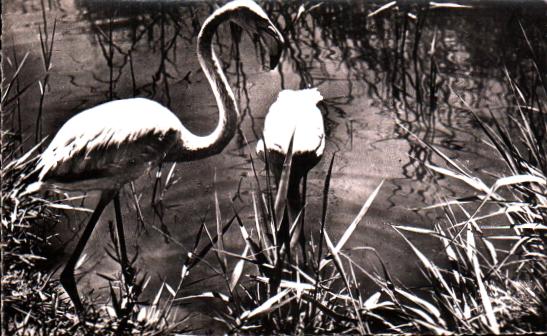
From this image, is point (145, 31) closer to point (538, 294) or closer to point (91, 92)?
point (91, 92)

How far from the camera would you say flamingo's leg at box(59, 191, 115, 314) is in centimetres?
179

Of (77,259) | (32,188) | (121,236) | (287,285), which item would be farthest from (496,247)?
(32,188)

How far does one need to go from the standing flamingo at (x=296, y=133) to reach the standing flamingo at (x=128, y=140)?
0.09 metres

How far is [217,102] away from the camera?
1.85 m

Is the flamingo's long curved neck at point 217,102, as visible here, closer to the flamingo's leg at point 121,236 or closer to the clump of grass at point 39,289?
the flamingo's leg at point 121,236

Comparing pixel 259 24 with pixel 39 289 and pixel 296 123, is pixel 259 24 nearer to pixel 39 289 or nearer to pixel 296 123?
pixel 296 123

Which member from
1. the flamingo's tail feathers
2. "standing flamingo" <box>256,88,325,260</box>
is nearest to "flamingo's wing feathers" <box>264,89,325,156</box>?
"standing flamingo" <box>256,88,325,260</box>

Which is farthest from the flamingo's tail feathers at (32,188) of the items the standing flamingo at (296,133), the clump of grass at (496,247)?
the clump of grass at (496,247)

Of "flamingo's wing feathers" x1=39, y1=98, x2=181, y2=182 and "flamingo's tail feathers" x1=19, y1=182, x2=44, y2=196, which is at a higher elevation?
"flamingo's wing feathers" x1=39, y1=98, x2=181, y2=182

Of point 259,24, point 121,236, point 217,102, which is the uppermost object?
point 259,24

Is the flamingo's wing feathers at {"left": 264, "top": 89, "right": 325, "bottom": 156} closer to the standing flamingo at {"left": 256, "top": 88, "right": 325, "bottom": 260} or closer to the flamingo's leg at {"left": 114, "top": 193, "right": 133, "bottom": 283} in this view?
the standing flamingo at {"left": 256, "top": 88, "right": 325, "bottom": 260}

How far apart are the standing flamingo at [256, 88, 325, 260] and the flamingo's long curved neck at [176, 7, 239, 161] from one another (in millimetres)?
92

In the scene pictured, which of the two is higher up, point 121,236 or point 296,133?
point 296,133

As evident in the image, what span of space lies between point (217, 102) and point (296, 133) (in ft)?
0.70
